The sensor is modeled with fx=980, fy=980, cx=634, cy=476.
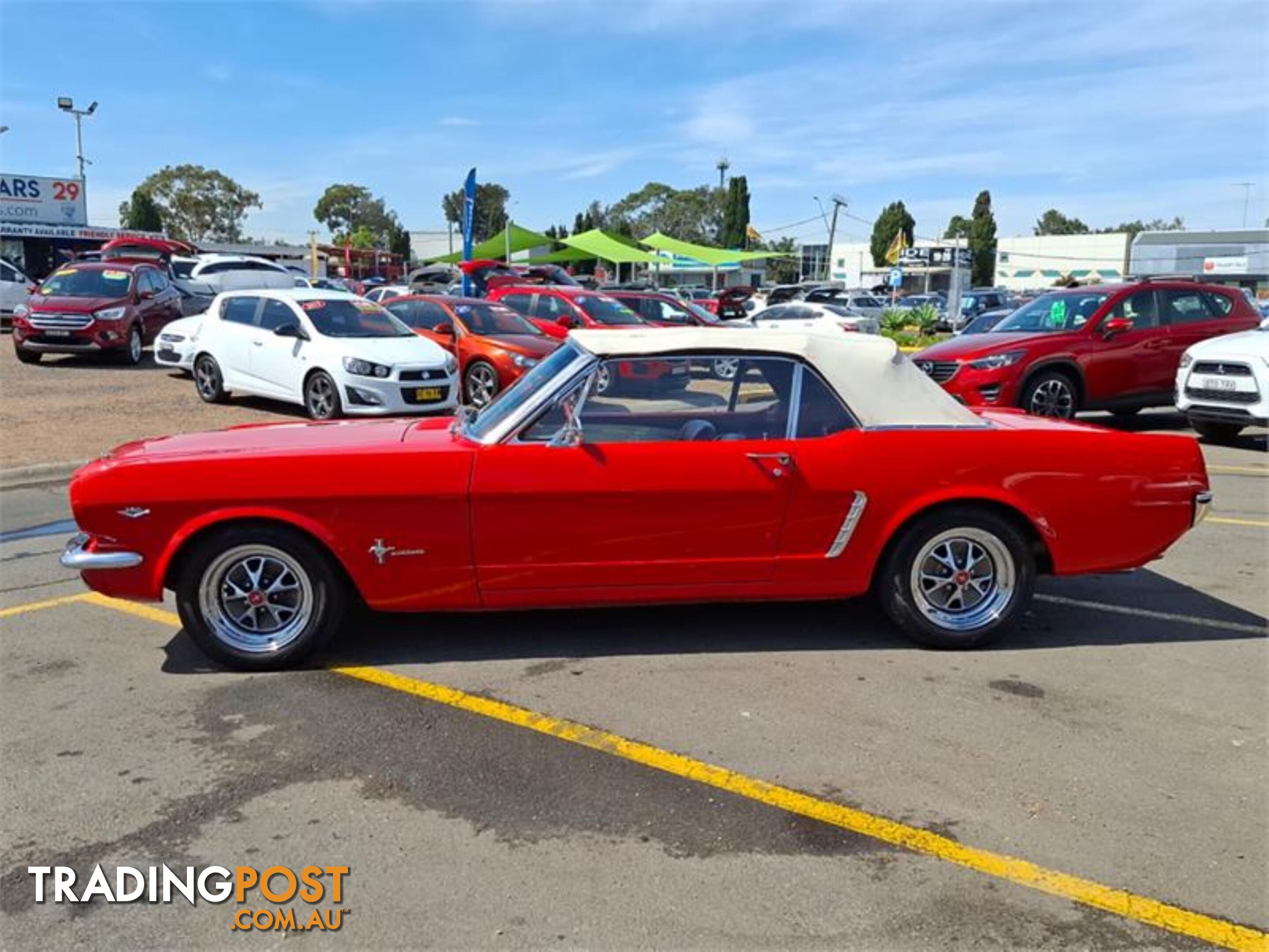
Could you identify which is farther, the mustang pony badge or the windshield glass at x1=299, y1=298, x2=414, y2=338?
the windshield glass at x1=299, y1=298, x2=414, y2=338

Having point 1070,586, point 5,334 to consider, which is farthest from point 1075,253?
point 1070,586

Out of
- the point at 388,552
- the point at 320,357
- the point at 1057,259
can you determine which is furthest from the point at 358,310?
the point at 1057,259

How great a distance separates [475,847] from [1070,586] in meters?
4.09

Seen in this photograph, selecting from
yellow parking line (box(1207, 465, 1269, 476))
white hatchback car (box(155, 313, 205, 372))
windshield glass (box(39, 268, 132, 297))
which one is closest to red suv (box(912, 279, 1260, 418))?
yellow parking line (box(1207, 465, 1269, 476))

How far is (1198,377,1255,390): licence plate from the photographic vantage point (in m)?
10.1

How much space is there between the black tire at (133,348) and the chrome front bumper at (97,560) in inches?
543

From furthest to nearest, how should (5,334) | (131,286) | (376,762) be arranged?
(5,334) → (131,286) → (376,762)

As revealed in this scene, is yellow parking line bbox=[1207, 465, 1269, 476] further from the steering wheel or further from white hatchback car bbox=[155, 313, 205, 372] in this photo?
white hatchback car bbox=[155, 313, 205, 372]

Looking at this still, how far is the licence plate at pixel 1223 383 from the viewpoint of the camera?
33.1 feet

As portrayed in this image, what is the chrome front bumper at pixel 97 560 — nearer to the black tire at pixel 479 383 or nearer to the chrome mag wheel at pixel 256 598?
the chrome mag wheel at pixel 256 598

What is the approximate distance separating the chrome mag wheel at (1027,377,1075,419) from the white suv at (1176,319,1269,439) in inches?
44.4

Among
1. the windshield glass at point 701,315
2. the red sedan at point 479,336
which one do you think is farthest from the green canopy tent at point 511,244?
the red sedan at point 479,336

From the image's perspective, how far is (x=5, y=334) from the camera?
2262 cm

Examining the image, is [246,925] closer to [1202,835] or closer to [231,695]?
[231,695]
